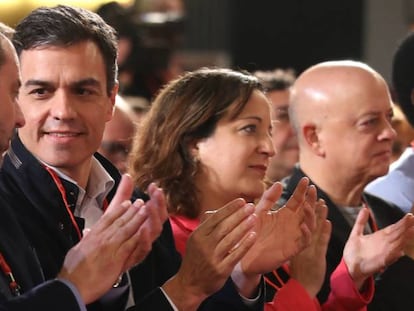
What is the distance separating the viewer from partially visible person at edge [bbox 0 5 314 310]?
2572mm

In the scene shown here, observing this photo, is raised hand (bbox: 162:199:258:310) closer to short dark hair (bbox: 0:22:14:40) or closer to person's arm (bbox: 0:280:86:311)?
person's arm (bbox: 0:280:86:311)

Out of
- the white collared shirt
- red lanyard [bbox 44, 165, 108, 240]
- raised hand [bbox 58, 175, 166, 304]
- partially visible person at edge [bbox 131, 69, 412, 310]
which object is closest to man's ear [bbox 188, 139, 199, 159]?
partially visible person at edge [bbox 131, 69, 412, 310]

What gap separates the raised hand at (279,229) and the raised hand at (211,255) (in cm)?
26

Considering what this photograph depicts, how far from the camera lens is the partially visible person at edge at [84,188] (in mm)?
2572

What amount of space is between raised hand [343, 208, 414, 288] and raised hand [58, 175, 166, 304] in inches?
38.6

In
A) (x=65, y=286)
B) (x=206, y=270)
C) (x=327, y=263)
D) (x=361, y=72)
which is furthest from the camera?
(x=361, y=72)

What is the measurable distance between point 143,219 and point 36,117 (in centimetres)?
54

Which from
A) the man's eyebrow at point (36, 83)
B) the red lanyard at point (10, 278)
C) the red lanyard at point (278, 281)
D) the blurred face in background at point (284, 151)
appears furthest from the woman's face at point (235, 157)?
A: the blurred face in background at point (284, 151)

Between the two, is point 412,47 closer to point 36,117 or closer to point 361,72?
point 361,72

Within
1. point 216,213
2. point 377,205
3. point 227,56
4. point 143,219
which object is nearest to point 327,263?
point 377,205

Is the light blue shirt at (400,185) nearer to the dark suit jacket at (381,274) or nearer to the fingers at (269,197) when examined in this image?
the dark suit jacket at (381,274)

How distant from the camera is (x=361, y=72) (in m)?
3.77

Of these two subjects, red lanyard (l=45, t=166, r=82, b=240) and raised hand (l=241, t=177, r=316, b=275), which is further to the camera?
raised hand (l=241, t=177, r=316, b=275)

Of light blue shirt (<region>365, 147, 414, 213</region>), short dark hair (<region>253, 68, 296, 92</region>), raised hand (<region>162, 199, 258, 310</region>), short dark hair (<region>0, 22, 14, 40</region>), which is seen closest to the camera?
raised hand (<region>162, 199, 258, 310</region>)
